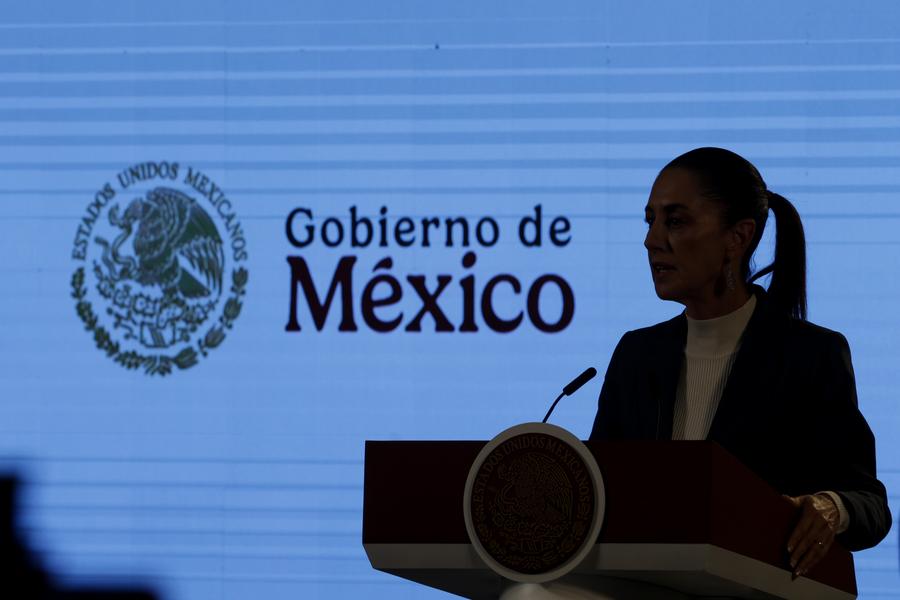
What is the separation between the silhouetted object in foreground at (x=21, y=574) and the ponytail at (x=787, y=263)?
78.2 inches

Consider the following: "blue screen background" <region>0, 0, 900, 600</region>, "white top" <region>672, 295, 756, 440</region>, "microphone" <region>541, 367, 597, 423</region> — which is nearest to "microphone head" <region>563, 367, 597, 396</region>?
"microphone" <region>541, 367, 597, 423</region>

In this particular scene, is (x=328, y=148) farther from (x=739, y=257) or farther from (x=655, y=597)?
(x=655, y=597)

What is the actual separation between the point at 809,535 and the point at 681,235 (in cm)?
48

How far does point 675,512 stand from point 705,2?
232 centimetres

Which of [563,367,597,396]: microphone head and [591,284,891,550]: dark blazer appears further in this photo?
[591,284,891,550]: dark blazer

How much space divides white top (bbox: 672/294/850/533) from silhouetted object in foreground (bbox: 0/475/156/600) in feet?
6.16

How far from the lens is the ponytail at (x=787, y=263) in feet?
6.56

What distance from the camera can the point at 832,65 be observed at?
337 centimetres

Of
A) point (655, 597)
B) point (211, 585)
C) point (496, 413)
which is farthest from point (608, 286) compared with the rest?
point (655, 597)

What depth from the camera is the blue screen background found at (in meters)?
3.34

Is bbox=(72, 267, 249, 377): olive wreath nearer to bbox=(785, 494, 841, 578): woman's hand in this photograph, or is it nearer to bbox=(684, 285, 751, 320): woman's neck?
bbox=(684, 285, 751, 320): woman's neck

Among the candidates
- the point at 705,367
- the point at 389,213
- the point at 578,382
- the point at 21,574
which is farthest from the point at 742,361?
the point at 21,574

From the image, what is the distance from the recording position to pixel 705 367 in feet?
6.42

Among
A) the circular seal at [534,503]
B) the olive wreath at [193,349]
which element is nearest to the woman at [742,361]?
the circular seal at [534,503]
